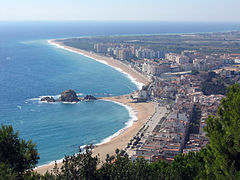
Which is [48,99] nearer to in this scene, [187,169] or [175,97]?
[175,97]

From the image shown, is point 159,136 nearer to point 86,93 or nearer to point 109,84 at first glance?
point 86,93

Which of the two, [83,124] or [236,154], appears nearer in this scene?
[236,154]

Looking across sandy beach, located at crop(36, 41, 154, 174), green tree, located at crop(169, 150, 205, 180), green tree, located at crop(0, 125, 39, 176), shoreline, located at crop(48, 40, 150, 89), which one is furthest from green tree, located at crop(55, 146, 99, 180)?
shoreline, located at crop(48, 40, 150, 89)

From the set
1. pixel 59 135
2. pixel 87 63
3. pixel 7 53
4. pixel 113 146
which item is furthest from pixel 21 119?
pixel 7 53

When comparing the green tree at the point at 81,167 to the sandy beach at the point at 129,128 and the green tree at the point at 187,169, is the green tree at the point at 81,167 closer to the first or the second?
the green tree at the point at 187,169

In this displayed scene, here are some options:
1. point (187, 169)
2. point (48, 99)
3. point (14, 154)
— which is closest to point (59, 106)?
point (48, 99)

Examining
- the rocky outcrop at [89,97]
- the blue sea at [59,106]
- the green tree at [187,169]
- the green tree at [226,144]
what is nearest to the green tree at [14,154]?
the green tree at [226,144]
